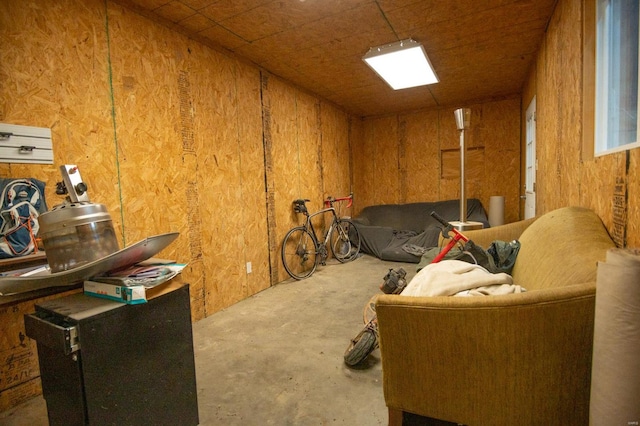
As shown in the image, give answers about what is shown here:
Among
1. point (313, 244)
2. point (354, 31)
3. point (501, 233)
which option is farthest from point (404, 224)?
point (354, 31)

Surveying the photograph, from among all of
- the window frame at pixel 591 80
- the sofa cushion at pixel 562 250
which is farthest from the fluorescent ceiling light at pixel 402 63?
the sofa cushion at pixel 562 250

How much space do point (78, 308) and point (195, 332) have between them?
1.56 m

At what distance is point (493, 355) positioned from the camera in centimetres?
101

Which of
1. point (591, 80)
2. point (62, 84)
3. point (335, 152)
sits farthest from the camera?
point (335, 152)

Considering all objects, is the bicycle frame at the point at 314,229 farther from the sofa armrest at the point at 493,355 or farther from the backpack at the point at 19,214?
the sofa armrest at the point at 493,355

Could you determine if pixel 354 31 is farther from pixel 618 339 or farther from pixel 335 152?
pixel 618 339

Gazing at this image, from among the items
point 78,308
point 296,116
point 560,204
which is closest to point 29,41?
point 78,308

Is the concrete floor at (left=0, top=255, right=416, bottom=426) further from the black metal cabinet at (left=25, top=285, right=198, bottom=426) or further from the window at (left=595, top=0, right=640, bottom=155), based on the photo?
the window at (left=595, top=0, right=640, bottom=155)

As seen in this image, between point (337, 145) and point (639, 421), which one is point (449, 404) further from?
point (337, 145)

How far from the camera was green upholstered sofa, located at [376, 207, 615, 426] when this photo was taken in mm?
949

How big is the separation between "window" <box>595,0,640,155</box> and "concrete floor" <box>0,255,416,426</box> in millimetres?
1715

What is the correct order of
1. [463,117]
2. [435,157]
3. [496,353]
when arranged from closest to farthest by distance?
1. [496,353]
2. [463,117]
3. [435,157]

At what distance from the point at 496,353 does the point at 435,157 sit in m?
5.24

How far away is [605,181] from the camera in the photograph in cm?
149
